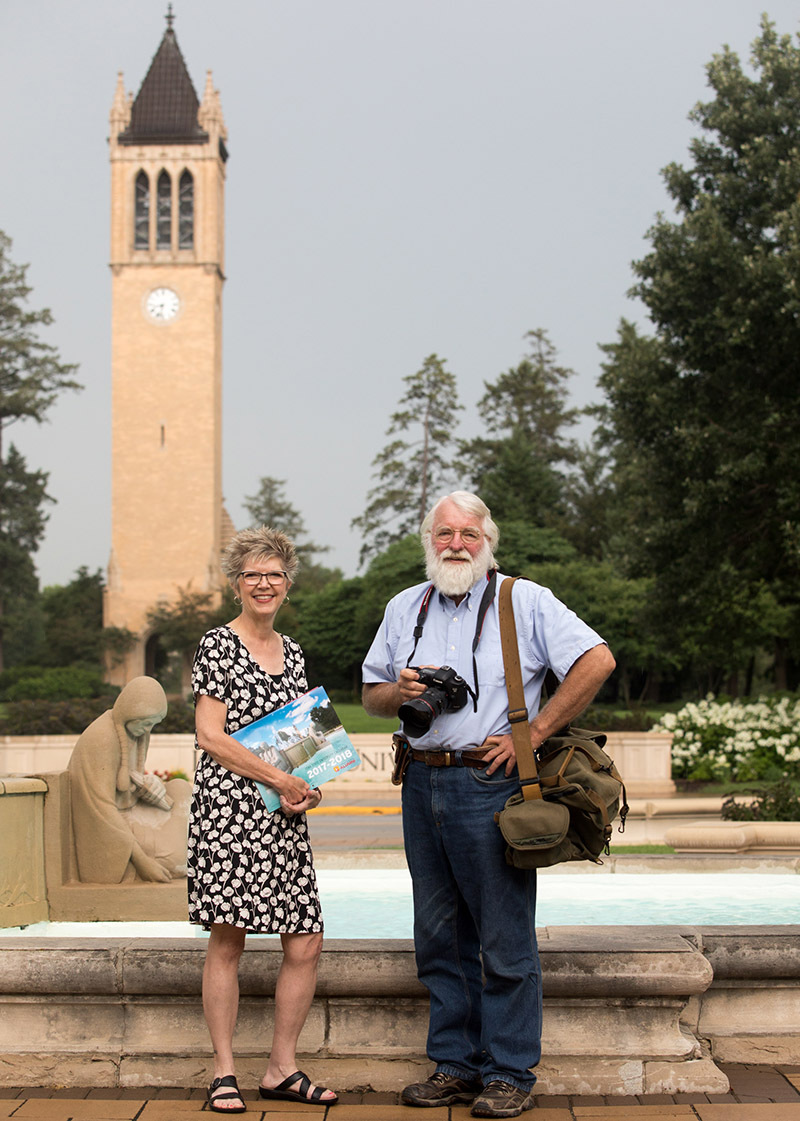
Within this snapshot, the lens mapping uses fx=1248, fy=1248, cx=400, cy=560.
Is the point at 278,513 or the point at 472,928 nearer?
the point at 472,928

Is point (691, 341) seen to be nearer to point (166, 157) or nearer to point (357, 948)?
point (357, 948)

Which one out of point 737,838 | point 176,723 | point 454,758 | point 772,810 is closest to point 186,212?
point 176,723

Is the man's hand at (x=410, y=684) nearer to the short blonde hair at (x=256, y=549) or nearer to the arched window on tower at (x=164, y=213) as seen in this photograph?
the short blonde hair at (x=256, y=549)

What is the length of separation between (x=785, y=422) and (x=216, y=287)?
158 ft

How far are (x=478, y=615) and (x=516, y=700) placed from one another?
0.35 meters

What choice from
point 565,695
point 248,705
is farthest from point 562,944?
point 248,705

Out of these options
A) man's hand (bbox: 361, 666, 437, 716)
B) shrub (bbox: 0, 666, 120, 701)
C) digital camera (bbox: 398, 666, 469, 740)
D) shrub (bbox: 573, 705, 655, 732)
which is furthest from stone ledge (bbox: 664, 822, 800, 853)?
shrub (bbox: 0, 666, 120, 701)

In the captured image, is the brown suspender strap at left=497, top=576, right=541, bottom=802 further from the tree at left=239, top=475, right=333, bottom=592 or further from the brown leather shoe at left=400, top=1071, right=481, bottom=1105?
the tree at left=239, top=475, right=333, bottom=592

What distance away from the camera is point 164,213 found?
6569 centimetres

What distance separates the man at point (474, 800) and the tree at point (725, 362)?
1784 cm

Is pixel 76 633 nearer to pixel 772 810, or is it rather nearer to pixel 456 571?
pixel 772 810

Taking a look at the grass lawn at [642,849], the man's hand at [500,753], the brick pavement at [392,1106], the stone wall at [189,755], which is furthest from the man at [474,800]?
the stone wall at [189,755]

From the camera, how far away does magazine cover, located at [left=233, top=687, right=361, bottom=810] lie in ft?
14.4

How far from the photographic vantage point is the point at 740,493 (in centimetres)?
2266
